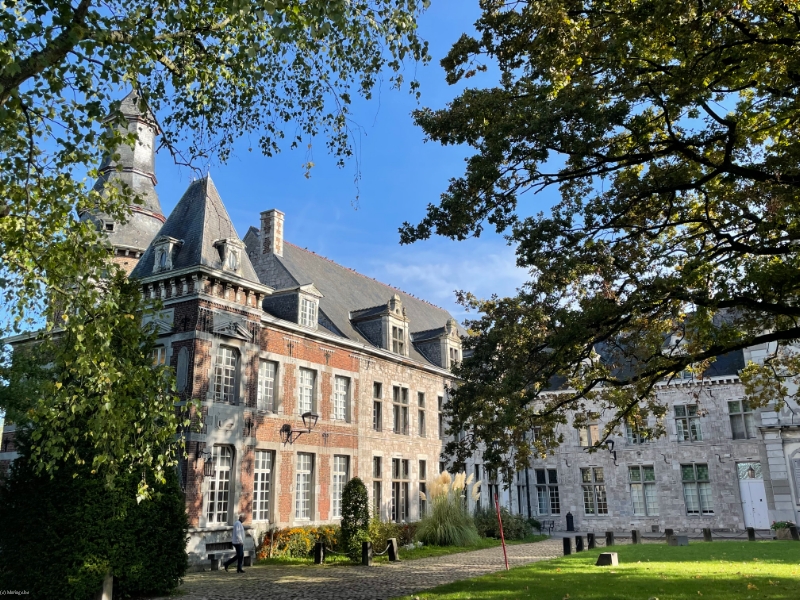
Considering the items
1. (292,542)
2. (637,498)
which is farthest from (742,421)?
(292,542)

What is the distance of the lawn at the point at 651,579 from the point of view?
10070 mm

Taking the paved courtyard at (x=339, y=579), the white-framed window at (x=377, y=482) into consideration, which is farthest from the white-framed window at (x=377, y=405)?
the paved courtyard at (x=339, y=579)

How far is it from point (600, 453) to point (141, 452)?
27.7 meters

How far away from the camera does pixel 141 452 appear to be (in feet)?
27.7

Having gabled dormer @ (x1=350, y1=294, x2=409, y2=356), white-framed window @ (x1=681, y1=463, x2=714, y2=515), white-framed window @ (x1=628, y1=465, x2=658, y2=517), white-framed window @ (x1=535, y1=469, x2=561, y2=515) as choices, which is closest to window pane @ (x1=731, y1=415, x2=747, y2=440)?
white-framed window @ (x1=681, y1=463, x2=714, y2=515)

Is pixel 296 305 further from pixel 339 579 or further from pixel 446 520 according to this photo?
pixel 339 579

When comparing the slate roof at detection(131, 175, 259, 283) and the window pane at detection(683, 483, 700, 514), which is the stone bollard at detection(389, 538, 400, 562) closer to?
the slate roof at detection(131, 175, 259, 283)

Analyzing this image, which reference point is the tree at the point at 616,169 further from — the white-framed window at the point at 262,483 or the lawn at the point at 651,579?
the white-framed window at the point at 262,483

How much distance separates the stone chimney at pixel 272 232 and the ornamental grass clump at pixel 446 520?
34.2 ft

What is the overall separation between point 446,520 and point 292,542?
5307 mm

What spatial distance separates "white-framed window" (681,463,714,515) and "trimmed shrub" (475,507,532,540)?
828 centimetres

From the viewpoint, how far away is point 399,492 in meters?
25.3

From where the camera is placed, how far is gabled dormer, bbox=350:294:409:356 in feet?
83.1

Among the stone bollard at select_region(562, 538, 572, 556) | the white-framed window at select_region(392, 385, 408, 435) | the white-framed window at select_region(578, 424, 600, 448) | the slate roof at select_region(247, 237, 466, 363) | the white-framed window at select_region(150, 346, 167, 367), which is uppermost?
the slate roof at select_region(247, 237, 466, 363)
